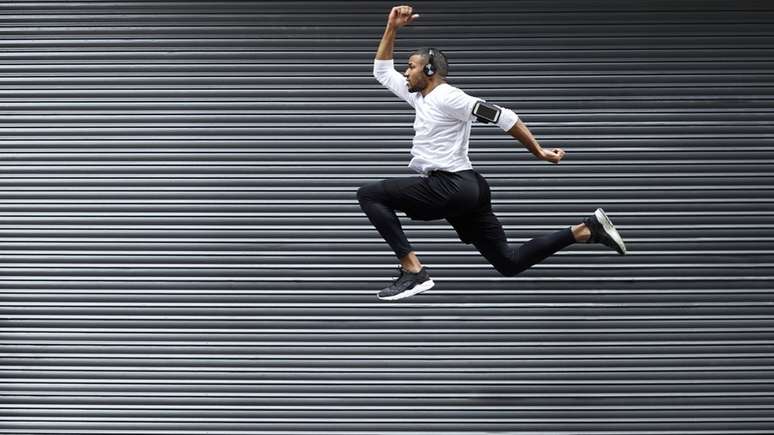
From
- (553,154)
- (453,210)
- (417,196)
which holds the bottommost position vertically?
(453,210)

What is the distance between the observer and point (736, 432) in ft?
24.8

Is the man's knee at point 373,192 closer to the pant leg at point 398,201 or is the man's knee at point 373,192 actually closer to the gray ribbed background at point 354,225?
the pant leg at point 398,201

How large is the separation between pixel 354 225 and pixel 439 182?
2278 mm

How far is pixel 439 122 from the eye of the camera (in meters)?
5.36

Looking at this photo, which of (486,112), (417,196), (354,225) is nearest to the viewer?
(486,112)

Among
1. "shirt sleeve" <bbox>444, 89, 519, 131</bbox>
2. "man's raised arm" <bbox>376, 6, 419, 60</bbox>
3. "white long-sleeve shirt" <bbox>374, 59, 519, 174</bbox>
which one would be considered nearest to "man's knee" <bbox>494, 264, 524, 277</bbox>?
"white long-sleeve shirt" <bbox>374, 59, 519, 174</bbox>

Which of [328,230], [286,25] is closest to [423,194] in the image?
[328,230]

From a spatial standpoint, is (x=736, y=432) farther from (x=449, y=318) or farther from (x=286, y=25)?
(x=286, y=25)

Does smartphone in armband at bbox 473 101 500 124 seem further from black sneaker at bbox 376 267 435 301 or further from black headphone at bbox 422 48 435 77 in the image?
black sneaker at bbox 376 267 435 301

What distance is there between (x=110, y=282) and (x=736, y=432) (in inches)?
199

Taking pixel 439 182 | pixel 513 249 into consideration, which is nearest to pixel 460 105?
pixel 439 182

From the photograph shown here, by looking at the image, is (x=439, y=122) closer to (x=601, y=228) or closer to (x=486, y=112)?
(x=486, y=112)

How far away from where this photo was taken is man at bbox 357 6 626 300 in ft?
17.4

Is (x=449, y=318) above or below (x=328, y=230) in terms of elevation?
below
